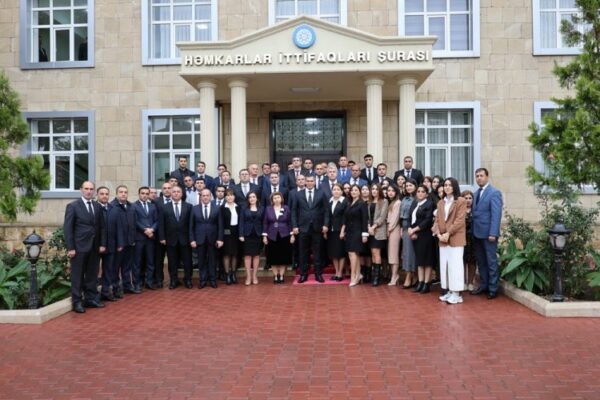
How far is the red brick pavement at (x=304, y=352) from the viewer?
16.7 ft

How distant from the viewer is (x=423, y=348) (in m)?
6.31

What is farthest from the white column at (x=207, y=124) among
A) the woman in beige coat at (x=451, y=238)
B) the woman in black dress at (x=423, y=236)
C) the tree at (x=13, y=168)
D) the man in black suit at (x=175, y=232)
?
the woman in beige coat at (x=451, y=238)

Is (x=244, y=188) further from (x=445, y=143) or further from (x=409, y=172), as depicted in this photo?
(x=445, y=143)

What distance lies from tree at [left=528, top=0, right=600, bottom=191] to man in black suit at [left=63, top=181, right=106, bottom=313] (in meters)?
7.11

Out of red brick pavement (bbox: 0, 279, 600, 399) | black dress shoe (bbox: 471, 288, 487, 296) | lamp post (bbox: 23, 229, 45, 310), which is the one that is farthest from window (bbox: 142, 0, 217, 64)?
black dress shoe (bbox: 471, 288, 487, 296)

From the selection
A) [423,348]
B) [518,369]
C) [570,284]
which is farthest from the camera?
[570,284]

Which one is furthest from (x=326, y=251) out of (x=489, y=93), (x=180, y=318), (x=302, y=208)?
(x=489, y=93)

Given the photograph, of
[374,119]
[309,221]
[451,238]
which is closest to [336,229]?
[309,221]

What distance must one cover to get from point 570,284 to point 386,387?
16.6 ft

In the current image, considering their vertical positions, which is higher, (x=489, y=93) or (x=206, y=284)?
(x=489, y=93)

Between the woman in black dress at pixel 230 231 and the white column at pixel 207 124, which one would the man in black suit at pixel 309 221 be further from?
the white column at pixel 207 124

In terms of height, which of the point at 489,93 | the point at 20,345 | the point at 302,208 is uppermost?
the point at 489,93

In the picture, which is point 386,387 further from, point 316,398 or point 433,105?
point 433,105

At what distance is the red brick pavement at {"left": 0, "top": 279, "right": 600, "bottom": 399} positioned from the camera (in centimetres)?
509
